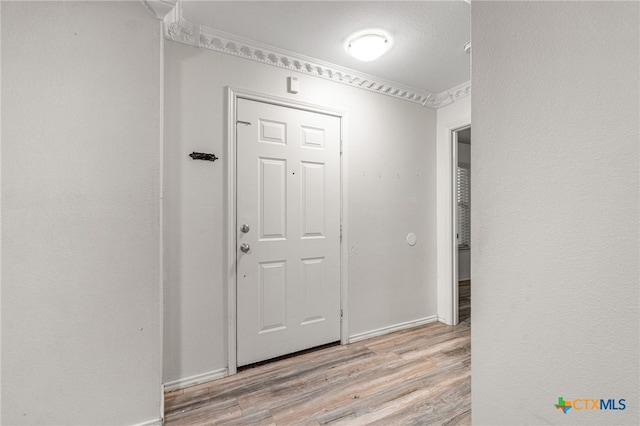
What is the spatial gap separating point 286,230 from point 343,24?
1516 mm

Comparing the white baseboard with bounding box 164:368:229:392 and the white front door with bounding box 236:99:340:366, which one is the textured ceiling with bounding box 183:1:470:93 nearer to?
the white front door with bounding box 236:99:340:366

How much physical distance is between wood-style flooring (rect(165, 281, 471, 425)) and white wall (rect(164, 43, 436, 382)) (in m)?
0.25

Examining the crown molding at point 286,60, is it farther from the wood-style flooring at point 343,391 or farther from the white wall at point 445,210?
the wood-style flooring at point 343,391

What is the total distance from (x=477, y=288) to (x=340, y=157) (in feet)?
6.01

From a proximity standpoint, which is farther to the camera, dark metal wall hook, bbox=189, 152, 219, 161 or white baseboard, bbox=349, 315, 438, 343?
white baseboard, bbox=349, 315, 438, 343

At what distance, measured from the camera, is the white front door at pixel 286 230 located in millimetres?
2133

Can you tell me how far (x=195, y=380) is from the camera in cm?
193

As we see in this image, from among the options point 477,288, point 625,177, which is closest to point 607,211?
point 625,177

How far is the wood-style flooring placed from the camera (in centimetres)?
162

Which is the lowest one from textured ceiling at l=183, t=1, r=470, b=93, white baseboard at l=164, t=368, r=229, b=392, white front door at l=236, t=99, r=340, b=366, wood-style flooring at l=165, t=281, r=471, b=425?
wood-style flooring at l=165, t=281, r=471, b=425

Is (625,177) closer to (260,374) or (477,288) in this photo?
(477,288)

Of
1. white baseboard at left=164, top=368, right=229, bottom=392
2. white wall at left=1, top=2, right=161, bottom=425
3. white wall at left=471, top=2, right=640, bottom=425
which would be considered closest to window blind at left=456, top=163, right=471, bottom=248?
white baseboard at left=164, top=368, right=229, bottom=392

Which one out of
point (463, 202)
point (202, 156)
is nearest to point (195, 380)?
point (202, 156)

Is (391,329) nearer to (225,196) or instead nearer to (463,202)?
(225,196)
